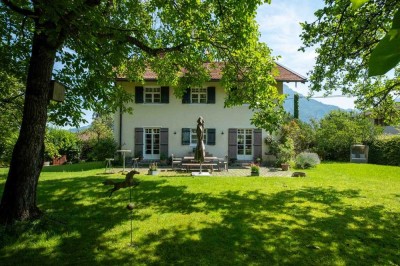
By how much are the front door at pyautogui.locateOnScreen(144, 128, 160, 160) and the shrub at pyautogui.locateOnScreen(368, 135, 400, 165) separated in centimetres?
1461

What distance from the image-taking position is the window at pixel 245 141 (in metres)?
18.4

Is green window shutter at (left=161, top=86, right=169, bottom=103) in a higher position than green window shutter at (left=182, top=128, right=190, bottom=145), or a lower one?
higher

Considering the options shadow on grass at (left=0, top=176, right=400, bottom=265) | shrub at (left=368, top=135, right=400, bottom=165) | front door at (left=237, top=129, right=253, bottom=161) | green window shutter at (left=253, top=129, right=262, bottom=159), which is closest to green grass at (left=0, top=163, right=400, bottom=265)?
shadow on grass at (left=0, top=176, right=400, bottom=265)

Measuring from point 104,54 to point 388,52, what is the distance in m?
5.81

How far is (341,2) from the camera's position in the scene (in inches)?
261

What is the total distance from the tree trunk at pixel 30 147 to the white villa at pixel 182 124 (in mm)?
12808

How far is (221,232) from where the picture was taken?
5340 millimetres

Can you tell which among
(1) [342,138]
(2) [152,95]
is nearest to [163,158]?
(2) [152,95]

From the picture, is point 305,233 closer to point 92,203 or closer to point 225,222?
point 225,222

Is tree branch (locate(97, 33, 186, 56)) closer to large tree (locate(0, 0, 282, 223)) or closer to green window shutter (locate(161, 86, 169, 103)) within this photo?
large tree (locate(0, 0, 282, 223))

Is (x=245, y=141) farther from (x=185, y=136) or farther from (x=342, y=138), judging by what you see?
(x=342, y=138)

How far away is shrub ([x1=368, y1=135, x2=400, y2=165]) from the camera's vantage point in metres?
18.5

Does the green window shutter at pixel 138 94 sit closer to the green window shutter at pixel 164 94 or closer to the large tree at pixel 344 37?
the green window shutter at pixel 164 94

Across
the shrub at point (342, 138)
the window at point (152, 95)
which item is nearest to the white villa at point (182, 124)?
the window at point (152, 95)
